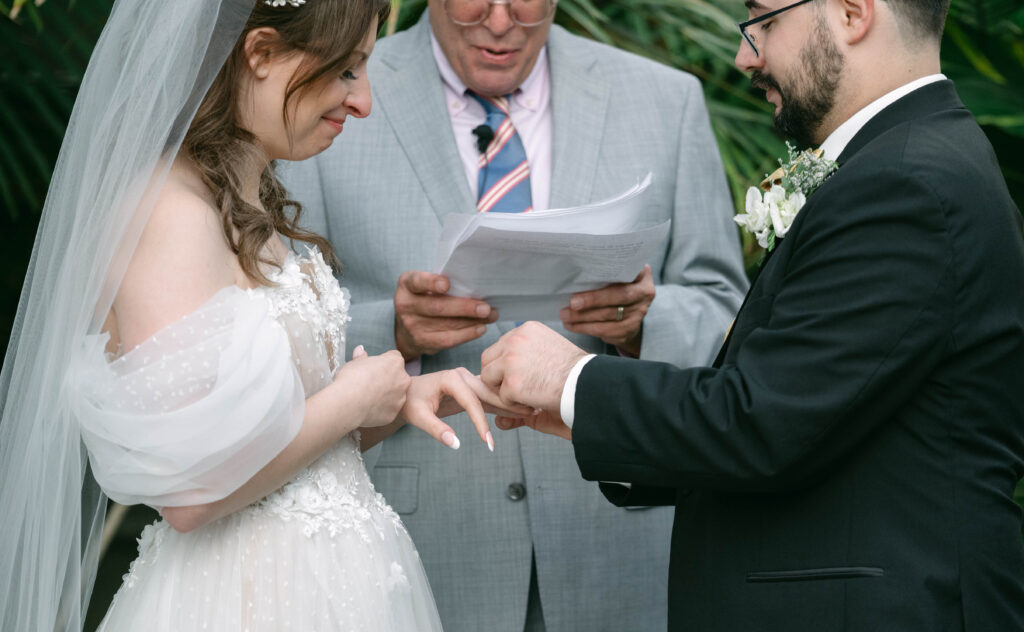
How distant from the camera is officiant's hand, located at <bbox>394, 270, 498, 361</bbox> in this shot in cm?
243

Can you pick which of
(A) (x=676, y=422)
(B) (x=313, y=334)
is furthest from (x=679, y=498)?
(B) (x=313, y=334)

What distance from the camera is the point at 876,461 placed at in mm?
1838

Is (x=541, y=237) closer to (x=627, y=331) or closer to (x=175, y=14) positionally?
(x=627, y=331)

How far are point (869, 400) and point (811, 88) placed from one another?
2.00ft

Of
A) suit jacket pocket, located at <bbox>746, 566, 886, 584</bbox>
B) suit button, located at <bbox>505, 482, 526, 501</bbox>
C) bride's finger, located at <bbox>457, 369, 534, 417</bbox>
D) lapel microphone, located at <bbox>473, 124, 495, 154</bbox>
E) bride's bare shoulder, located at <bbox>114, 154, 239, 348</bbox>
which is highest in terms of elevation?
bride's bare shoulder, located at <bbox>114, 154, 239, 348</bbox>

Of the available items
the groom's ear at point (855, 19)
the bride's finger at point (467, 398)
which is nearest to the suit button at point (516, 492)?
the bride's finger at point (467, 398)

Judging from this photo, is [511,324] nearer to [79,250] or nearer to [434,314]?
[434,314]

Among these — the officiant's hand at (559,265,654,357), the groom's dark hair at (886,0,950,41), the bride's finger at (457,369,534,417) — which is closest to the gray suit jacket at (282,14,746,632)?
the officiant's hand at (559,265,654,357)

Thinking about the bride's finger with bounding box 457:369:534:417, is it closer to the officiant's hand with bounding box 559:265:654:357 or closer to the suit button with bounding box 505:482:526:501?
the officiant's hand with bounding box 559:265:654:357

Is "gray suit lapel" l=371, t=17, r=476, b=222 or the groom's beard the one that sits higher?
the groom's beard

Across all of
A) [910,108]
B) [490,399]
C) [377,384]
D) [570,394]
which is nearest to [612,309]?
[490,399]

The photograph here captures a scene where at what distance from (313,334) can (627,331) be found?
911 millimetres

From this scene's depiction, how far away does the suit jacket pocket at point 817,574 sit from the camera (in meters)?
1.79

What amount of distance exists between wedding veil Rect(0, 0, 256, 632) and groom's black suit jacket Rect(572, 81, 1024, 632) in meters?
0.92
